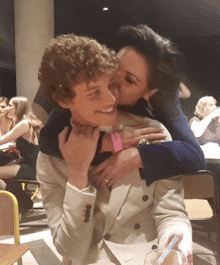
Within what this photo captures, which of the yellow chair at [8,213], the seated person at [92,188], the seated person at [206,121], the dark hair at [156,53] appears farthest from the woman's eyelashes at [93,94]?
the yellow chair at [8,213]

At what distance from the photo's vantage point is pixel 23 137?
1.57 metres

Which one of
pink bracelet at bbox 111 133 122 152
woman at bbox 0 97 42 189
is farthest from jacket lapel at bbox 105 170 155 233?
woman at bbox 0 97 42 189

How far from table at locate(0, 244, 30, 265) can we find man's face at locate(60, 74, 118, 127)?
791mm

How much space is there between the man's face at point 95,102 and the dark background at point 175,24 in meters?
0.19

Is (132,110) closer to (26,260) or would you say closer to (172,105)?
(172,105)

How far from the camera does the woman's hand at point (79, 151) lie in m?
1.02

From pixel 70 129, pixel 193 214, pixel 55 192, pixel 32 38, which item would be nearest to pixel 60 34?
pixel 32 38

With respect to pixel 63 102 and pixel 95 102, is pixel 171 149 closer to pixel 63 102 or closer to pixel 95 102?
pixel 95 102

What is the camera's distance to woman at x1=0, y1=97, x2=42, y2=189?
145 centimetres

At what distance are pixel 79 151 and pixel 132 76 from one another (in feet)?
1.14

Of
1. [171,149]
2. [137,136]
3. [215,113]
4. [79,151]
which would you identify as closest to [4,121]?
[79,151]

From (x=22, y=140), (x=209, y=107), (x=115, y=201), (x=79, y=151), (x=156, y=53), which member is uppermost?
(x=156, y=53)

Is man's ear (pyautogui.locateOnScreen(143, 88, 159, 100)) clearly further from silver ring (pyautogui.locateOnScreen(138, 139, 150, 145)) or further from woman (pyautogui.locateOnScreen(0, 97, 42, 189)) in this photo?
woman (pyautogui.locateOnScreen(0, 97, 42, 189))

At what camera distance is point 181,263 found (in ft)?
2.84
